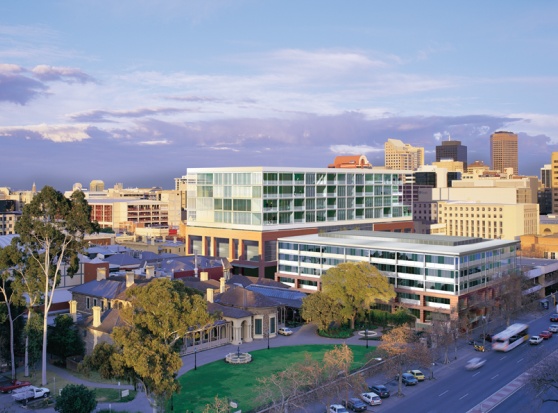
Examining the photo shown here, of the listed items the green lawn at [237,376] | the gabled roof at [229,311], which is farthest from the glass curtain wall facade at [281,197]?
the green lawn at [237,376]

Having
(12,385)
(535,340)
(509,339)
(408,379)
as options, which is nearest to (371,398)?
(408,379)

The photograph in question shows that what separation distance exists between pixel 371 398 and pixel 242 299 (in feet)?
89.0

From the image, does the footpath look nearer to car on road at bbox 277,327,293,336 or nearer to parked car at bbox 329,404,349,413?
car on road at bbox 277,327,293,336

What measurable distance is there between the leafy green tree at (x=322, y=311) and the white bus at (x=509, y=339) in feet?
60.4

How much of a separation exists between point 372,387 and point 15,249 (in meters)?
35.6

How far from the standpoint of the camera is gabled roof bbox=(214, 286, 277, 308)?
73.6 m

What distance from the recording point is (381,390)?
5262 cm

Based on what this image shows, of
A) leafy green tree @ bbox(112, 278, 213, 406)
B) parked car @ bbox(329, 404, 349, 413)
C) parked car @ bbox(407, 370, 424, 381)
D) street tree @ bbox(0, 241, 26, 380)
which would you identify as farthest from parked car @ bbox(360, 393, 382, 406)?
street tree @ bbox(0, 241, 26, 380)

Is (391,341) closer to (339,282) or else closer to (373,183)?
(339,282)

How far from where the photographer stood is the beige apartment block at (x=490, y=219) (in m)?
162

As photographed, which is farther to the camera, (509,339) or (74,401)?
(509,339)

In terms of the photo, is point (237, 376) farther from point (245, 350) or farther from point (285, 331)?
point (285, 331)

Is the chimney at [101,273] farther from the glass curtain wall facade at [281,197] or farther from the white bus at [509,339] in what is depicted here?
the white bus at [509,339]

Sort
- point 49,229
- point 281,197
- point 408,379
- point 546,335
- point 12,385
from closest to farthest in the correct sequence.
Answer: point 12,385 < point 408,379 < point 49,229 < point 546,335 < point 281,197
